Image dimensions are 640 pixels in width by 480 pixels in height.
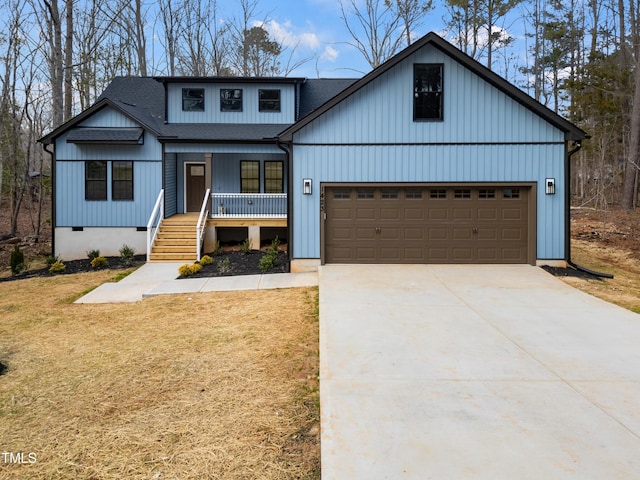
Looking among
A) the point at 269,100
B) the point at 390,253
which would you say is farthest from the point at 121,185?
the point at 390,253

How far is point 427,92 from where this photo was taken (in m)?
11.6

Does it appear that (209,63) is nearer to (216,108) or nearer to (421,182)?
(216,108)

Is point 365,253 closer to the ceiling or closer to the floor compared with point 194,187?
closer to the floor

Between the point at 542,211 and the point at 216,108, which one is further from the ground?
the point at 216,108

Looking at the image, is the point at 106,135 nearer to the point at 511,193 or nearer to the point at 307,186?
the point at 307,186

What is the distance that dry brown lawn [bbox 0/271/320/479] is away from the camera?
3568 millimetres

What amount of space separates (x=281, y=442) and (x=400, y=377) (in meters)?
1.59

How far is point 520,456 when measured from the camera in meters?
3.38

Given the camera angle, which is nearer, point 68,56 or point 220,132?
point 220,132

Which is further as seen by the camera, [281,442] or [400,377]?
[400,377]

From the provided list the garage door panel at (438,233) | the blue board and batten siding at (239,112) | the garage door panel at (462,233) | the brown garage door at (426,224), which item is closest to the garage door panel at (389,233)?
the brown garage door at (426,224)

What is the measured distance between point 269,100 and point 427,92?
6.61 m

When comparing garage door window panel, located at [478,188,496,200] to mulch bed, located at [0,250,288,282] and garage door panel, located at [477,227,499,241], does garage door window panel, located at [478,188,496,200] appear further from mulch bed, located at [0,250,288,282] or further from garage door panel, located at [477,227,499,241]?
mulch bed, located at [0,250,288,282]

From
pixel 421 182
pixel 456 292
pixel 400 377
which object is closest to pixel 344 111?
pixel 421 182
